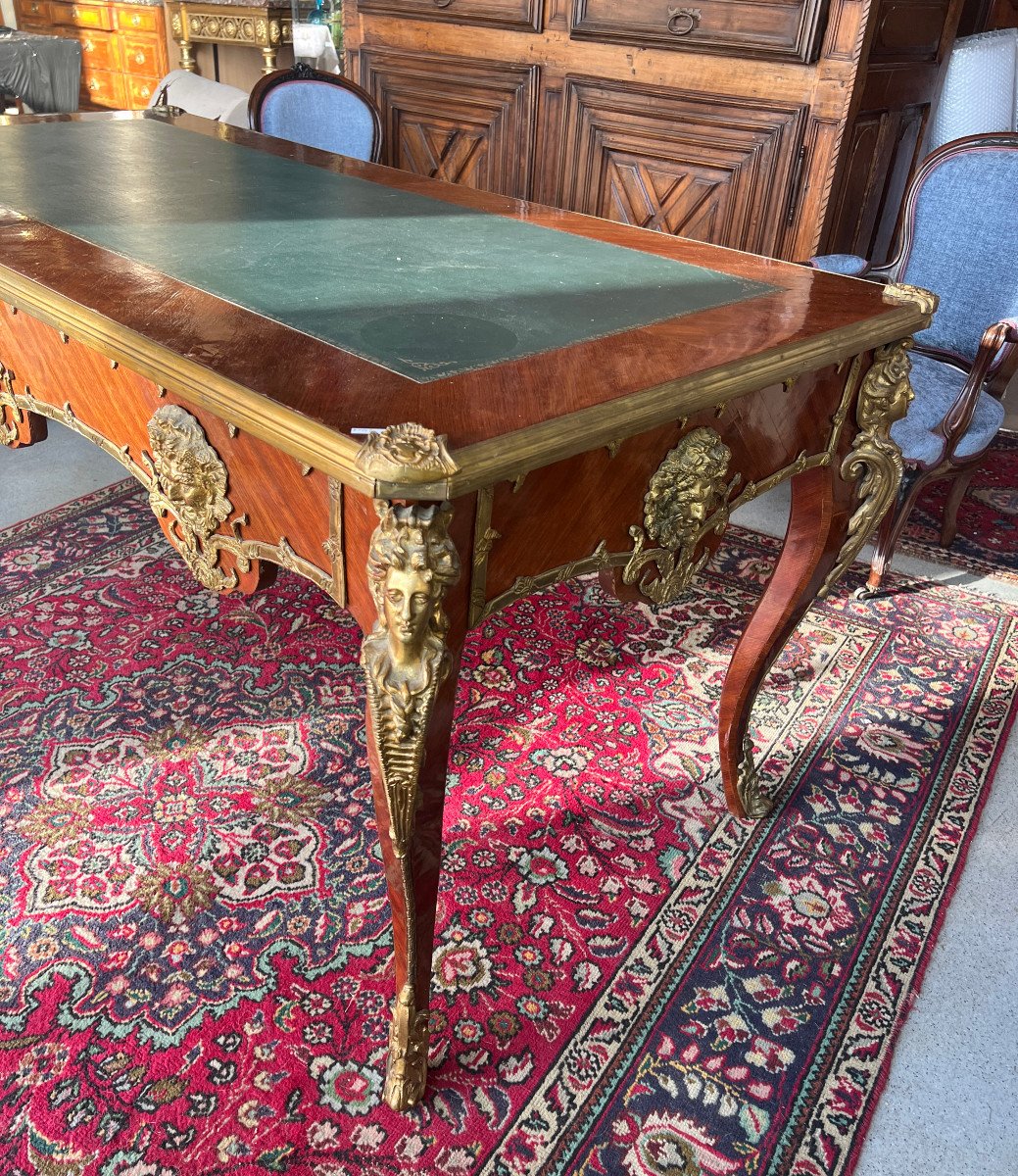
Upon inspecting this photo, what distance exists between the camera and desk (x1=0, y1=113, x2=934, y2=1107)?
102 centimetres

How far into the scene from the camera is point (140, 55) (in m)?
7.87

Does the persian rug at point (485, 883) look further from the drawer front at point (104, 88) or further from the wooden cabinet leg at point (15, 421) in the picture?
the drawer front at point (104, 88)

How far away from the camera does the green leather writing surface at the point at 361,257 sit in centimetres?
127

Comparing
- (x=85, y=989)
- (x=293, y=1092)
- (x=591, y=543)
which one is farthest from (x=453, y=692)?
(x=85, y=989)

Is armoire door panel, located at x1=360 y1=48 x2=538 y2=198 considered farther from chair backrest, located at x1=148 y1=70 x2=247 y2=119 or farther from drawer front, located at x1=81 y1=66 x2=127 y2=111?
drawer front, located at x1=81 y1=66 x2=127 y2=111

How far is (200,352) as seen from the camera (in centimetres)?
113

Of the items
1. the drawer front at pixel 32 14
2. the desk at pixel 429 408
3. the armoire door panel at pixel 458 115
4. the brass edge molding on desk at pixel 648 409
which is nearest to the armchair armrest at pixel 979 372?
the desk at pixel 429 408

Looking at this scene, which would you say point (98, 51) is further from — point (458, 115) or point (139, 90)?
point (458, 115)

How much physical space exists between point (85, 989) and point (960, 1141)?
1.24 meters

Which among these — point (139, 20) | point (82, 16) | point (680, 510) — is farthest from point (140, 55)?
point (680, 510)

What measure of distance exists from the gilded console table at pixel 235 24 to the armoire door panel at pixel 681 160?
3.77m

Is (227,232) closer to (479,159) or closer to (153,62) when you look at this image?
(479,159)

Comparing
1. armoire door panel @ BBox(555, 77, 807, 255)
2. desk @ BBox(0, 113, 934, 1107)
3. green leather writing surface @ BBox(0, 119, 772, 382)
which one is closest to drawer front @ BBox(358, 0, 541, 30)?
armoire door panel @ BBox(555, 77, 807, 255)

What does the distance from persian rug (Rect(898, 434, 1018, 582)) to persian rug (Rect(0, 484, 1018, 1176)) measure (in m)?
0.34
